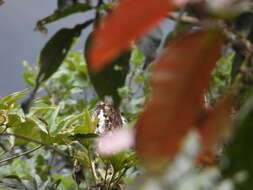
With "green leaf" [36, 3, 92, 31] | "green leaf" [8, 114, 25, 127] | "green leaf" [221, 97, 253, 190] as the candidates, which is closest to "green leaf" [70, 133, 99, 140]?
"green leaf" [8, 114, 25, 127]

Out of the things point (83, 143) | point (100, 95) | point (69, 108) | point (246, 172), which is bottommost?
point (246, 172)

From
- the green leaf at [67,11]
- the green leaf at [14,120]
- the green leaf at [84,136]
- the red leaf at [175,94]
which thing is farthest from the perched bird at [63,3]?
the green leaf at [14,120]

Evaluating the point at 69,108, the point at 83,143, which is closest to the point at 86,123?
the point at 83,143

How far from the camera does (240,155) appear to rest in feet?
0.86

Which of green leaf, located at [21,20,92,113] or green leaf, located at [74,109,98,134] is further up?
green leaf, located at [74,109,98,134]

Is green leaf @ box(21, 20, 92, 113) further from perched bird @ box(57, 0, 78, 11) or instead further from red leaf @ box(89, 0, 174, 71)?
red leaf @ box(89, 0, 174, 71)

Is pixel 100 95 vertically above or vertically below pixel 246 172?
above

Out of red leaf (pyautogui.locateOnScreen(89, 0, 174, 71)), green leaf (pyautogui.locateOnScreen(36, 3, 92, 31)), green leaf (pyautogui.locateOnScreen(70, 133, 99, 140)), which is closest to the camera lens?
red leaf (pyautogui.locateOnScreen(89, 0, 174, 71))

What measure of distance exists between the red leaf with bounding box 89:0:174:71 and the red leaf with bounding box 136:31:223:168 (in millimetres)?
29

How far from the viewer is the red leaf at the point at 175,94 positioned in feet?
0.77

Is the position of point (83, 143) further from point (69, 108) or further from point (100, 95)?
point (69, 108)

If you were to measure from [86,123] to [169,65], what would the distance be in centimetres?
62

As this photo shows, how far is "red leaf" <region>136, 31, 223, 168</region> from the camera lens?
24cm

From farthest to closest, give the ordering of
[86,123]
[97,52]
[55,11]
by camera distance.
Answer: [86,123] → [55,11] → [97,52]
